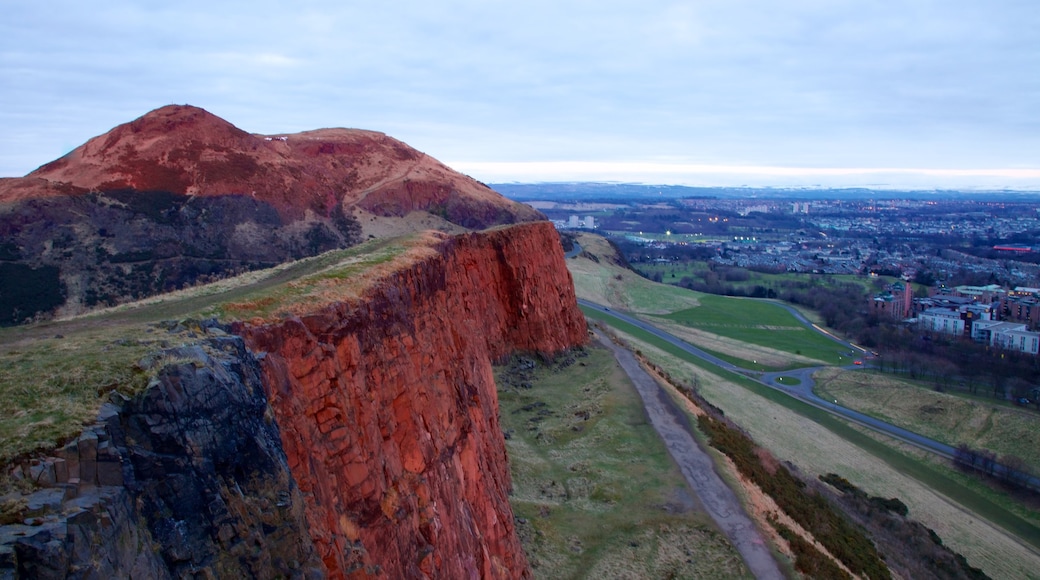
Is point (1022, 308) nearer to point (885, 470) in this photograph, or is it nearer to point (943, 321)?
point (943, 321)

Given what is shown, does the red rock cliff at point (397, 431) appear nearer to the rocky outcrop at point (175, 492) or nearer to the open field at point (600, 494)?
the rocky outcrop at point (175, 492)

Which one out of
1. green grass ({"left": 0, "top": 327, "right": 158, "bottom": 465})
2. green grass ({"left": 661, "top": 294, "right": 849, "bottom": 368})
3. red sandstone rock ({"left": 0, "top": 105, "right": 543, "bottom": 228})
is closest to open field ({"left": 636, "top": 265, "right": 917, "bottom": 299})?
green grass ({"left": 661, "top": 294, "right": 849, "bottom": 368})

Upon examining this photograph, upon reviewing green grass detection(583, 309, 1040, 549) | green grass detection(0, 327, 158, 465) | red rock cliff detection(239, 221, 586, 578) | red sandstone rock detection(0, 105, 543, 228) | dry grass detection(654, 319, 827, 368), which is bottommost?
green grass detection(583, 309, 1040, 549)

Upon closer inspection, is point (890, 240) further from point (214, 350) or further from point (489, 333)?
point (214, 350)

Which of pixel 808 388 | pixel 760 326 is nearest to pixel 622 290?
pixel 760 326

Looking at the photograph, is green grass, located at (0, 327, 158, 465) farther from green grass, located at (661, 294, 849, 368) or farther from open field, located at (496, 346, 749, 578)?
green grass, located at (661, 294, 849, 368)

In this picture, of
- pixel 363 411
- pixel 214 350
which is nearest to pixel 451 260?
pixel 363 411

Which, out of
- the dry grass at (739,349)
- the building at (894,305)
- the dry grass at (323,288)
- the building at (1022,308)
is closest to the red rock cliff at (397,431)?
the dry grass at (323,288)
